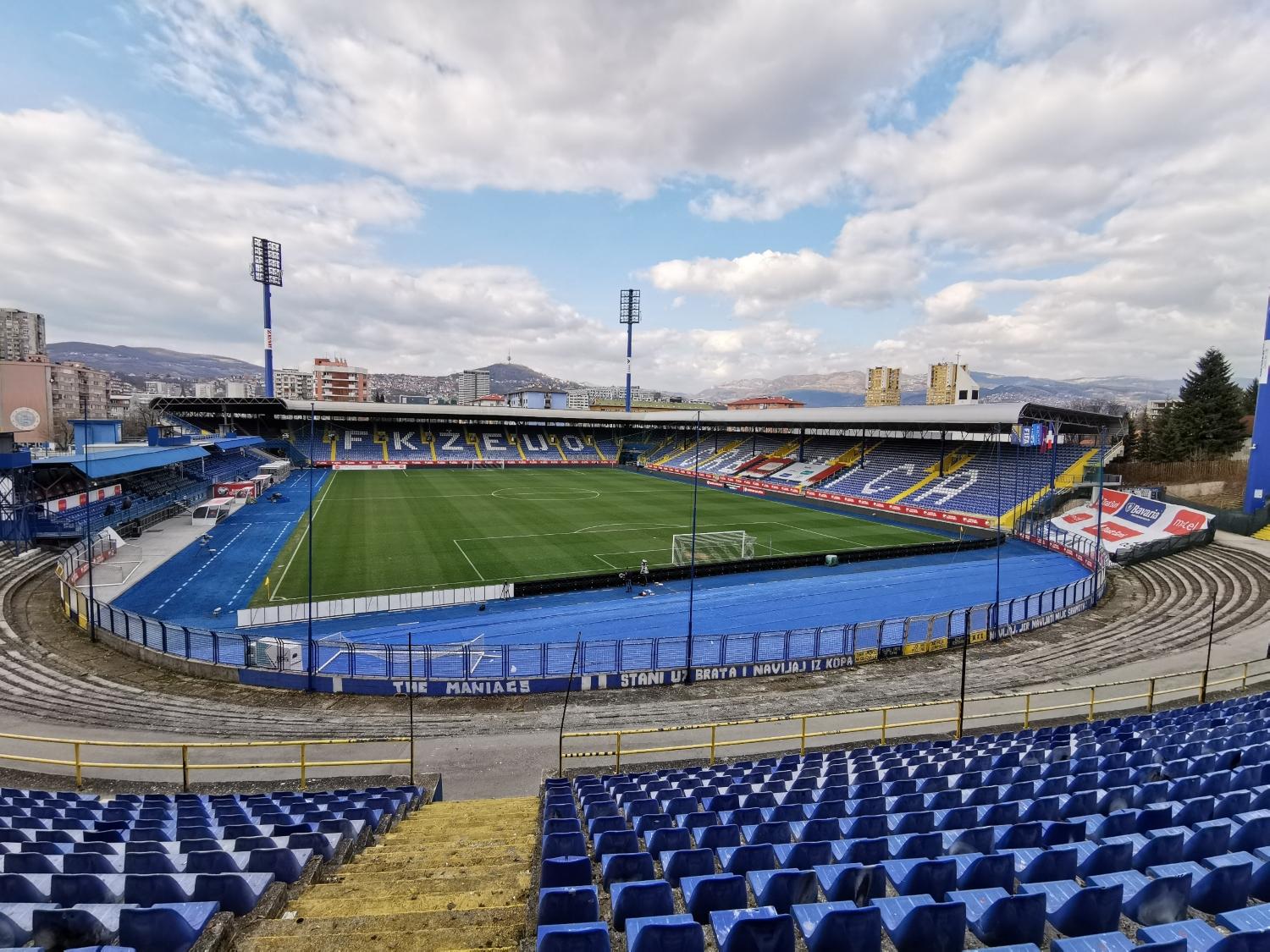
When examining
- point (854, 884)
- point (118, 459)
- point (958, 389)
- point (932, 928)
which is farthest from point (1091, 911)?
point (958, 389)

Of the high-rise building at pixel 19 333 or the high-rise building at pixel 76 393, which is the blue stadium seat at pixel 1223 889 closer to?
the high-rise building at pixel 76 393

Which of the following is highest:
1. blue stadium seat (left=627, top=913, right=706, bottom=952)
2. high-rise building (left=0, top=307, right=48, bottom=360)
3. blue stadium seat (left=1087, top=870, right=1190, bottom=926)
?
high-rise building (left=0, top=307, right=48, bottom=360)

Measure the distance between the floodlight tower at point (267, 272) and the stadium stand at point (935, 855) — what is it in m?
93.5

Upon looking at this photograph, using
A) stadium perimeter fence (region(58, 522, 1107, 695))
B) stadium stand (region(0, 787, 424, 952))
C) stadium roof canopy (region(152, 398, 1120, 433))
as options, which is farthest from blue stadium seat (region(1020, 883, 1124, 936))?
stadium roof canopy (region(152, 398, 1120, 433))

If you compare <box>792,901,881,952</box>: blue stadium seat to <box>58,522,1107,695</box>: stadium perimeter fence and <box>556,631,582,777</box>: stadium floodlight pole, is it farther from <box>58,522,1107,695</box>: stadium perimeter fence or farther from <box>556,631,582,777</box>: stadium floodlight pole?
<box>58,522,1107,695</box>: stadium perimeter fence

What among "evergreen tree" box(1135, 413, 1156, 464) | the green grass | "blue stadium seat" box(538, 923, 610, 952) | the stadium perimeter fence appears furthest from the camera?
"evergreen tree" box(1135, 413, 1156, 464)

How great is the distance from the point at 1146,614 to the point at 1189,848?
24862mm

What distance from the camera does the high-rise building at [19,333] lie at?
170500mm

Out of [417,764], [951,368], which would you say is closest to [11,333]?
[417,764]

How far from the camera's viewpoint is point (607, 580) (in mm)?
29703

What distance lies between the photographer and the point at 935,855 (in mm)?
5945

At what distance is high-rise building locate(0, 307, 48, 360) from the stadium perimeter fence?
684 feet

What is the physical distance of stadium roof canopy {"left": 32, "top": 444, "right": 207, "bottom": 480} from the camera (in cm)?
3095

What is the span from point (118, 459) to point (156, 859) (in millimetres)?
37931
